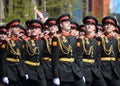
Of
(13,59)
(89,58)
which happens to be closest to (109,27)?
(89,58)

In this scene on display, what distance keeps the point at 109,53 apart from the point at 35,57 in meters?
1.56

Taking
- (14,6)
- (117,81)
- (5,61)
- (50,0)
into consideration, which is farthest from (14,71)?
(50,0)

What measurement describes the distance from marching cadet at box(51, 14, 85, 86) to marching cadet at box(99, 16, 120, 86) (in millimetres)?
1130

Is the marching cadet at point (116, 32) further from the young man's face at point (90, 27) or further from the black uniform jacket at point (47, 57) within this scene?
the black uniform jacket at point (47, 57)

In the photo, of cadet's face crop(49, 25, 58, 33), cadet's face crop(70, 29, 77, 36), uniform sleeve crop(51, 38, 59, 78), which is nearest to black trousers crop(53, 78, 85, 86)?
uniform sleeve crop(51, 38, 59, 78)

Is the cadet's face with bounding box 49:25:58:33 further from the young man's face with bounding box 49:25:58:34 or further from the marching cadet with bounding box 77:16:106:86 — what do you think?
the marching cadet with bounding box 77:16:106:86

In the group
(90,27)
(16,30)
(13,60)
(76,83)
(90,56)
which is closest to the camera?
(76,83)

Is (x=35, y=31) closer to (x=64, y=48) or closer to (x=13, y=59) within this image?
(x=13, y=59)

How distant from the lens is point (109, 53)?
1244 cm

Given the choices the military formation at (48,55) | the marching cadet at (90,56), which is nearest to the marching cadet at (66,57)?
the military formation at (48,55)

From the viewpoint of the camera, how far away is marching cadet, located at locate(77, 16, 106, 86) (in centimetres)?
1225

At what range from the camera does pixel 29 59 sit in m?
12.6

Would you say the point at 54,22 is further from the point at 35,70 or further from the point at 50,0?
the point at 50,0

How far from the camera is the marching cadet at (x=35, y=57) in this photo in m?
12.4
